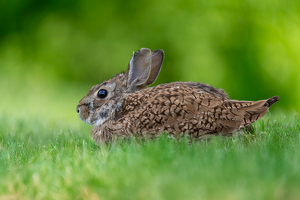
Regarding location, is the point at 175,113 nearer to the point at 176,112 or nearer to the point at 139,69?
the point at 176,112

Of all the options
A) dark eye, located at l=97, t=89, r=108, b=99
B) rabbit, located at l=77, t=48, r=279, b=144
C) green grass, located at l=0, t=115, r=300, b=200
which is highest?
dark eye, located at l=97, t=89, r=108, b=99

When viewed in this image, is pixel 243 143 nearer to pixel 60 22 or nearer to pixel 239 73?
pixel 239 73

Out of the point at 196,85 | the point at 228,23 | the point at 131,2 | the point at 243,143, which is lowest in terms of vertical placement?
the point at 243,143

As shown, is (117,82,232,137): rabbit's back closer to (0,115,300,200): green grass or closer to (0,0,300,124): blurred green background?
(0,115,300,200): green grass

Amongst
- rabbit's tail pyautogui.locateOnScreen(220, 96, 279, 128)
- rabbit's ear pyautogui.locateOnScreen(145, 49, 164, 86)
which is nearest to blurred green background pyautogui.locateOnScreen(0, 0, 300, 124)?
rabbit's ear pyautogui.locateOnScreen(145, 49, 164, 86)

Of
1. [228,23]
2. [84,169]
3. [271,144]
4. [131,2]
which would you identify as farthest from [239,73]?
[84,169]

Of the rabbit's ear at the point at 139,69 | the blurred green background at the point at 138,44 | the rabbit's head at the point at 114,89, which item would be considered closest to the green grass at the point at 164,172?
the rabbit's head at the point at 114,89
